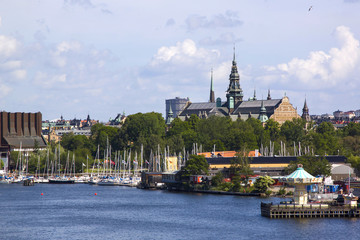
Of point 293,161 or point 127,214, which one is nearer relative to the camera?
point 127,214

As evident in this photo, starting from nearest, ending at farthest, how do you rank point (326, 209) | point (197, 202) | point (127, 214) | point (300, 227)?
point (300, 227), point (326, 209), point (127, 214), point (197, 202)

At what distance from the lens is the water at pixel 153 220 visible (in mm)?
85312

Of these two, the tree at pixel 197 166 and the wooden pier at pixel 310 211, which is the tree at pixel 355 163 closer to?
the tree at pixel 197 166

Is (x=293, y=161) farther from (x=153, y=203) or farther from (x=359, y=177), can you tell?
(x=153, y=203)

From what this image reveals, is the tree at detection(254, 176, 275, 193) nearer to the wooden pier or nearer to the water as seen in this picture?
the water

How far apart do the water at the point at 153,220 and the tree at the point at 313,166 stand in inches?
700

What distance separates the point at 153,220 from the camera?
99.4m

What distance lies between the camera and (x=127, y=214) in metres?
107

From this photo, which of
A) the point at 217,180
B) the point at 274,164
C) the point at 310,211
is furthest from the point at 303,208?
the point at 274,164

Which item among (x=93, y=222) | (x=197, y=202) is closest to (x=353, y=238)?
(x=93, y=222)

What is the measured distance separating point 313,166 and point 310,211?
4400 centimetres

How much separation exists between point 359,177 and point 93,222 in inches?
2636

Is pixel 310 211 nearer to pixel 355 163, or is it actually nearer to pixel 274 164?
pixel 355 163

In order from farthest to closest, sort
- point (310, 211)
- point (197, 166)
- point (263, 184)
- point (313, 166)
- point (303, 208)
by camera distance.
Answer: point (197, 166) → point (313, 166) → point (263, 184) → point (303, 208) → point (310, 211)
